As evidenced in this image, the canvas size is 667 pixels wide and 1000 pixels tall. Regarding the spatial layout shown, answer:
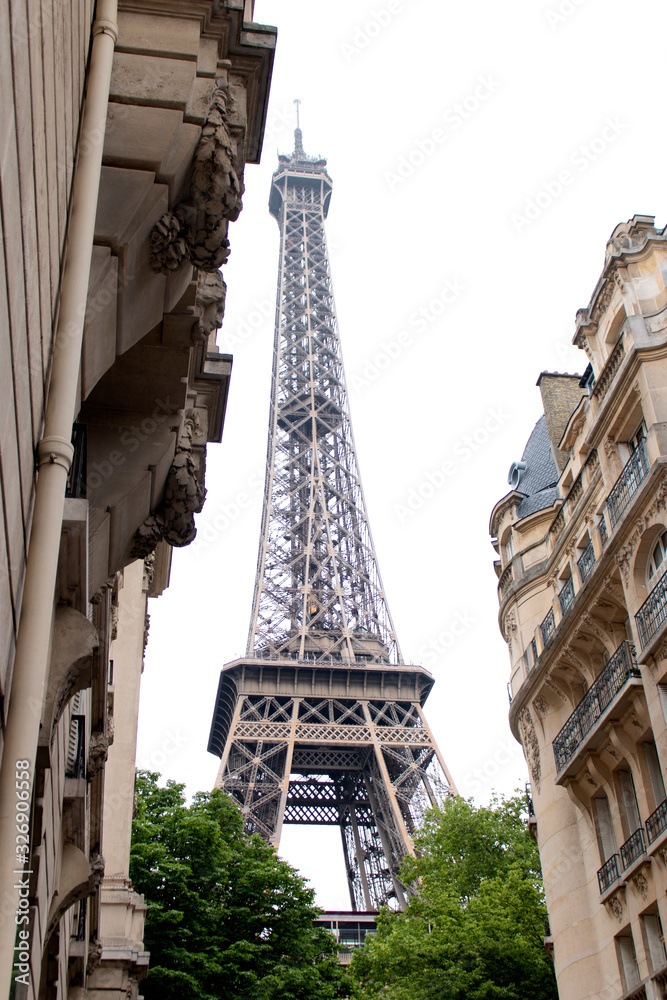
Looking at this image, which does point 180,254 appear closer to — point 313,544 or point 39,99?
point 39,99

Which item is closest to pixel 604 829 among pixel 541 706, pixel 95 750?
pixel 541 706

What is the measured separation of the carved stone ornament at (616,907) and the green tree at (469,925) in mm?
8712

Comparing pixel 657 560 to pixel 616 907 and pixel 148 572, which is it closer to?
pixel 616 907

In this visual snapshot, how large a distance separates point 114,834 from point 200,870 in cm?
1023

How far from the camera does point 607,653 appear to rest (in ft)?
71.2

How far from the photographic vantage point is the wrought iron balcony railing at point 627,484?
19406 mm

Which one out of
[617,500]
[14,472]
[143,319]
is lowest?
[14,472]

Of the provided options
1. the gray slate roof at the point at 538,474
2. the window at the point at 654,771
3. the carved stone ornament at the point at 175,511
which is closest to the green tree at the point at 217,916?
the gray slate roof at the point at 538,474

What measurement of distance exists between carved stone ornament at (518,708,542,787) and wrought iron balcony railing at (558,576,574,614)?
3258mm

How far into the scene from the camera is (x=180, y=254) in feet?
24.8

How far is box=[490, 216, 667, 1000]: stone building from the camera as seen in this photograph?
18234mm

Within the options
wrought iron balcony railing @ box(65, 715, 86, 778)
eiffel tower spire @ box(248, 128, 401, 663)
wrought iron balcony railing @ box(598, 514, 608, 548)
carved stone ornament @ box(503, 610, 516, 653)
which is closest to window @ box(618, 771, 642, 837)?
wrought iron balcony railing @ box(598, 514, 608, 548)

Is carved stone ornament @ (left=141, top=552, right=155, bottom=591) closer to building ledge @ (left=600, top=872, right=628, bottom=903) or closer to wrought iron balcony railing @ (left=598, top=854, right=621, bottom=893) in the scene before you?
wrought iron balcony railing @ (left=598, top=854, right=621, bottom=893)

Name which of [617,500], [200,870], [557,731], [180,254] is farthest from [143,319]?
[200,870]
